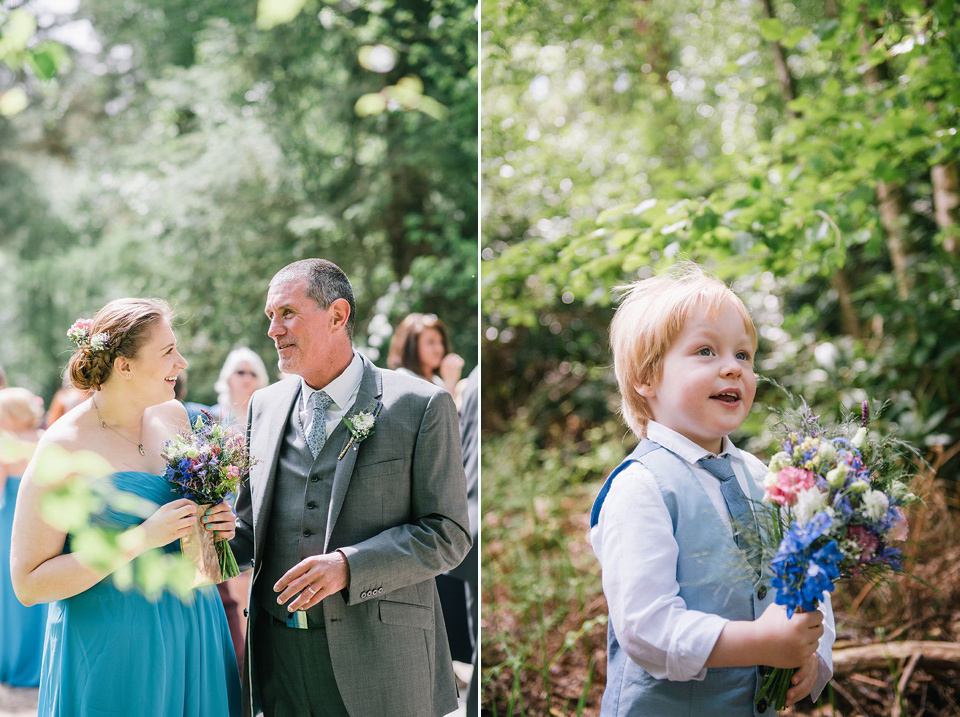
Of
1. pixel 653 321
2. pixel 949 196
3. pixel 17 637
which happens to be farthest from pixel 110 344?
pixel 949 196

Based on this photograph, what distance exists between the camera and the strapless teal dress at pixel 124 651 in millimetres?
1828

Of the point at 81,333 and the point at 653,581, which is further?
the point at 81,333

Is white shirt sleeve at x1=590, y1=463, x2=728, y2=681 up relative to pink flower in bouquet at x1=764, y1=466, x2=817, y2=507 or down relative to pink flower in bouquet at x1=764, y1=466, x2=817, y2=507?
down

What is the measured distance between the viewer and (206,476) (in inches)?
72.9

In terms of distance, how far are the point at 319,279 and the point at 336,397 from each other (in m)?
0.29

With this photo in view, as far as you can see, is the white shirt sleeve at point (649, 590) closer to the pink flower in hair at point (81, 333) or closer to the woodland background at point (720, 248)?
the woodland background at point (720, 248)

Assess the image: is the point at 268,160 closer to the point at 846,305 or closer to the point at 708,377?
the point at 846,305

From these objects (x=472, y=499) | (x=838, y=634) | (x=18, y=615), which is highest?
(x=472, y=499)

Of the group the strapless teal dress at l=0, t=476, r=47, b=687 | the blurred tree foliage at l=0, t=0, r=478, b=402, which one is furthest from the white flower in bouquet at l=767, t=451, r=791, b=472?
the blurred tree foliage at l=0, t=0, r=478, b=402

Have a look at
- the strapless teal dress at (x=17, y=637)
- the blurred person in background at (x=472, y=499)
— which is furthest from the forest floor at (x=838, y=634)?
the strapless teal dress at (x=17, y=637)

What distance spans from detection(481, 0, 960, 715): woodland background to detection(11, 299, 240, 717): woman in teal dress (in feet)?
4.56

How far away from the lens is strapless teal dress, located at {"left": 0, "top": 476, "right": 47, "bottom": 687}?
3.40 meters

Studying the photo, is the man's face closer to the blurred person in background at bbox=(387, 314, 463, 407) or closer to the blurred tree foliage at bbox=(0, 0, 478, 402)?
the blurred person in background at bbox=(387, 314, 463, 407)

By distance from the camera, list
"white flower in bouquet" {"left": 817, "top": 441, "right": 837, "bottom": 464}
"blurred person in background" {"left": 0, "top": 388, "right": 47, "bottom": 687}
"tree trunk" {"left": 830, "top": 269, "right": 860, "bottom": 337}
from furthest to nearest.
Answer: "tree trunk" {"left": 830, "top": 269, "right": 860, "bottom": 337} → "blurred person in background" {"left": 0, "top": 388, "right": 47, "bottom": 687} → "white flower in bouquet" {"left": 817, "top": 441, "right": 837, "bottom": 464}
